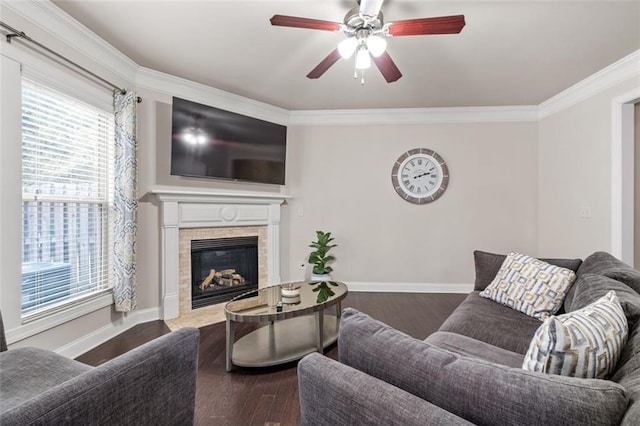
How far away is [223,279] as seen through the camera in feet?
12.6

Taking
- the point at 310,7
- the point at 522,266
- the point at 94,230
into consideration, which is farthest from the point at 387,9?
the point at 94,230

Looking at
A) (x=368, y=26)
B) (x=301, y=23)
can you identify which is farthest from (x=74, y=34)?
(x=368, y=26)

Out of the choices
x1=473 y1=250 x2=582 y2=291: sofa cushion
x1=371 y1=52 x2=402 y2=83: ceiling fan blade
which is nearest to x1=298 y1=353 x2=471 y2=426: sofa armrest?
x1=371 y1=52 x2=402 y2=83: ceiling fan blade

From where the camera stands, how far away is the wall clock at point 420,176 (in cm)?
432

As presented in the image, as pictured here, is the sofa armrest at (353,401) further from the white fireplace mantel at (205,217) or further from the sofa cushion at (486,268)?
the white fireplace mantel at (205,217)

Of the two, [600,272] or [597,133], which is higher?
[597,133]

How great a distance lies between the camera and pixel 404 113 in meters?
4.34

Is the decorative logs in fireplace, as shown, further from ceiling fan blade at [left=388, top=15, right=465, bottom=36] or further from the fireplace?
ceiling fan blade at [left=388, top=15, right=465, bottom=36]

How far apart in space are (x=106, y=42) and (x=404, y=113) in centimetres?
338

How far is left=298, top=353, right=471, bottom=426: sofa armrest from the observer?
0.68 meters

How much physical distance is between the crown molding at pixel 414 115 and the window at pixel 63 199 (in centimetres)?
247

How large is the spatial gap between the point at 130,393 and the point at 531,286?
229cm

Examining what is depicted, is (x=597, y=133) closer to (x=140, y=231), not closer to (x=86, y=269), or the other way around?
(x=140, y=231)

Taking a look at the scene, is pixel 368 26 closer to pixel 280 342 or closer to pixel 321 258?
pixel 280 342
